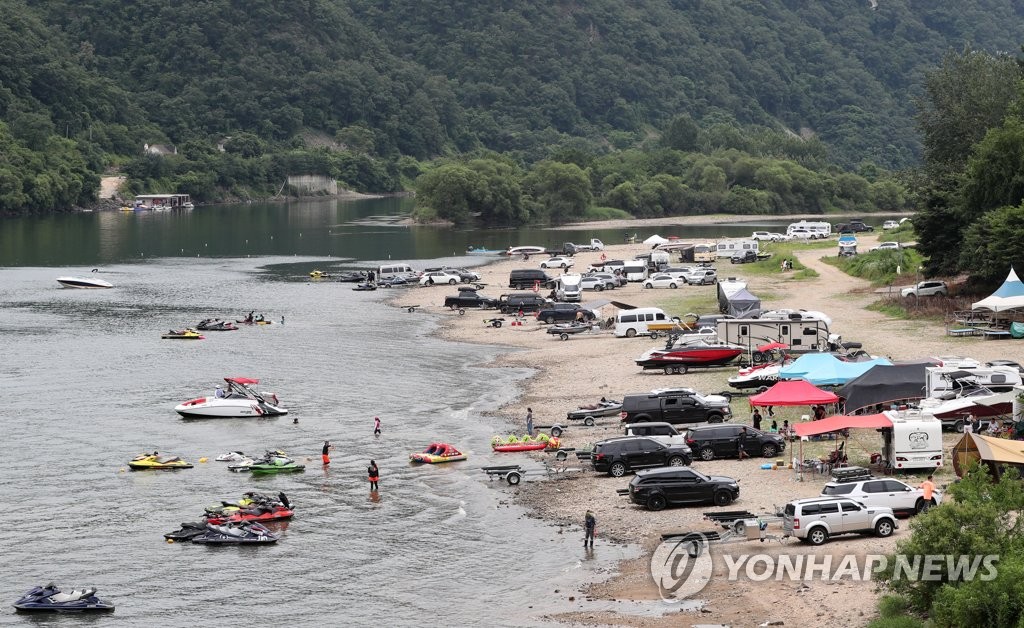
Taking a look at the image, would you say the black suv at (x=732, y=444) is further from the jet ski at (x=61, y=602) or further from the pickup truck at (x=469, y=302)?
the pickup truck at (x=469, y=302)

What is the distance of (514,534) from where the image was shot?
1923 inches

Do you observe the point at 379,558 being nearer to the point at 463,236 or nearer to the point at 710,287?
the point at 710,287

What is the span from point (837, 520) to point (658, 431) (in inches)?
585

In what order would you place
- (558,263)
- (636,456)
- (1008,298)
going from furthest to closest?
(558,263), (1008,298), (636,456)

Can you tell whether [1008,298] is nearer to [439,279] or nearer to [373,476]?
[373,476]

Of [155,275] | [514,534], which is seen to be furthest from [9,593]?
[155,275]

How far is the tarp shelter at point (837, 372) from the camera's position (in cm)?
6222

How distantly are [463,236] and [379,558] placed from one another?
5926 inches

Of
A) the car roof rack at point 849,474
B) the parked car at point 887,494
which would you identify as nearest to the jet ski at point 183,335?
the car roof rack at point 849,474

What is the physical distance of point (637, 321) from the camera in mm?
93625

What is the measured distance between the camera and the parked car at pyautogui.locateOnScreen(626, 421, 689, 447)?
56.8 meters

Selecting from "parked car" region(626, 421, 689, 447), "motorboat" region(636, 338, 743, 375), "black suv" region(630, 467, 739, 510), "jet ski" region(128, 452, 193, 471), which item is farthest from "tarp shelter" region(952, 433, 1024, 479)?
"jet ski" region(128, 452, 193, 471)

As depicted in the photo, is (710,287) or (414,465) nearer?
(414,465)

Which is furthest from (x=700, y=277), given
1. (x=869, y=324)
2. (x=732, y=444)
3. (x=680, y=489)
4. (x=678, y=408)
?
(x=680, y=489)
